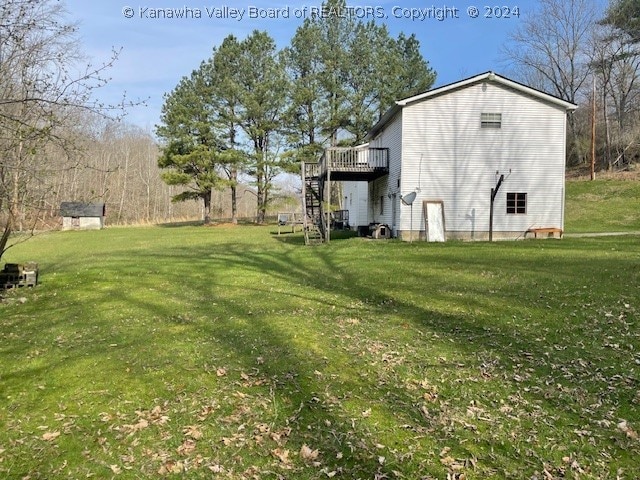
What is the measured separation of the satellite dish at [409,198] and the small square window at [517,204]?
3854 mm

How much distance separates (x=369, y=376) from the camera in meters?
5.00

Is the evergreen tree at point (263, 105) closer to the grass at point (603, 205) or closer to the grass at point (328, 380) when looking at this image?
the grass at point (603, 205)

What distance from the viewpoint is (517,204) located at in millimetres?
18828

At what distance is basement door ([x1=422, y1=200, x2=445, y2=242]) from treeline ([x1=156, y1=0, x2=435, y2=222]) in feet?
64.5

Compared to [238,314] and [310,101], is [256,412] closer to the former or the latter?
[238,314]

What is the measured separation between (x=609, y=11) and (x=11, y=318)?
4478 cm

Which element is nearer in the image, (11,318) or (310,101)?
(11,318)

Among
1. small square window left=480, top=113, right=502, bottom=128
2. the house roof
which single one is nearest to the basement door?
small square window left=480, top=113, right=502, bottom=128

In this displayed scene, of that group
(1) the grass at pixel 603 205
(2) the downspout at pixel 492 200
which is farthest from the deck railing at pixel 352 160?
(1) the grass at pixel 603 205

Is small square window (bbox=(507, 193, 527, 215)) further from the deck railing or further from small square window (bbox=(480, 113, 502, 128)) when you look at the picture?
the deck railing

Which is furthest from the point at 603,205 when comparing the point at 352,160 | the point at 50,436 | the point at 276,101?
the point at 50,436

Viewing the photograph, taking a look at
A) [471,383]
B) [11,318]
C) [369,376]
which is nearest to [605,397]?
[471,383]

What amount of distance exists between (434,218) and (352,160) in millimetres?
4994

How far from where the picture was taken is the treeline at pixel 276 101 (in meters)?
37.5
